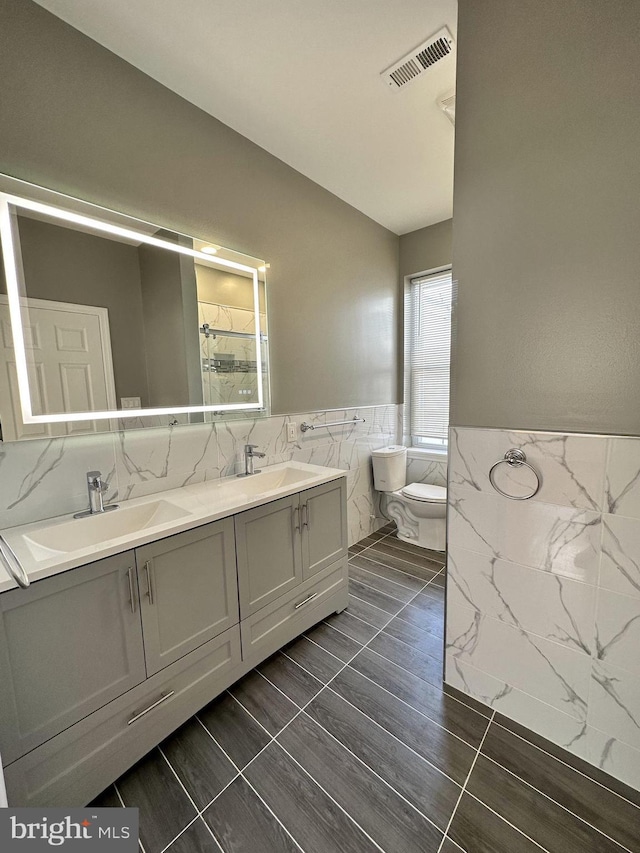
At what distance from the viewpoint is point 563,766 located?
1.23 meters

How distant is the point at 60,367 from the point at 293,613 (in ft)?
5.12

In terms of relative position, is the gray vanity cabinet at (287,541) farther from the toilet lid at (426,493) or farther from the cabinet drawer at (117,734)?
the toilet lid at (426,493)

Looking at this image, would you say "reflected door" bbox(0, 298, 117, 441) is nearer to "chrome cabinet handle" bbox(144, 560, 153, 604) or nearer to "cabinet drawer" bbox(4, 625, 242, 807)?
"chrome cabinet handle" bbox(144, 560, 153, 604)

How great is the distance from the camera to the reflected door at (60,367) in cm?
125

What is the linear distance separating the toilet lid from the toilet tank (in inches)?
4.4

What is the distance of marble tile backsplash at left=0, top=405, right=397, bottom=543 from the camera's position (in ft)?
4.21

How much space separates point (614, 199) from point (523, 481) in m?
0.96

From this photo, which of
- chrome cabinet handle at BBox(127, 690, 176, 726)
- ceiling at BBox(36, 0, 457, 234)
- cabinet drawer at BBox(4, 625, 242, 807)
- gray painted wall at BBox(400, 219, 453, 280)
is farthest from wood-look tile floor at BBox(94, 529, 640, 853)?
gray painted wall at BBox(400, 219, 453, 280)

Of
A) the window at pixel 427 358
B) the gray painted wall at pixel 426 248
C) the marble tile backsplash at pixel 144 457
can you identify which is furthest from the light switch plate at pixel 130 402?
the gray painted wall at pixel 426 248

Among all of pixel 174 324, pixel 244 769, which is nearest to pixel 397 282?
pixel 174 324

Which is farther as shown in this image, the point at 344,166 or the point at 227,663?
the point at 344,166

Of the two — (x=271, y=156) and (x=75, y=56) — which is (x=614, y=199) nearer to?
(x=271, y=156)

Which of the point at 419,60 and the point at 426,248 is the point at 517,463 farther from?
the point at 426,248

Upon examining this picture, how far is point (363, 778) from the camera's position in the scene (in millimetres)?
1198
